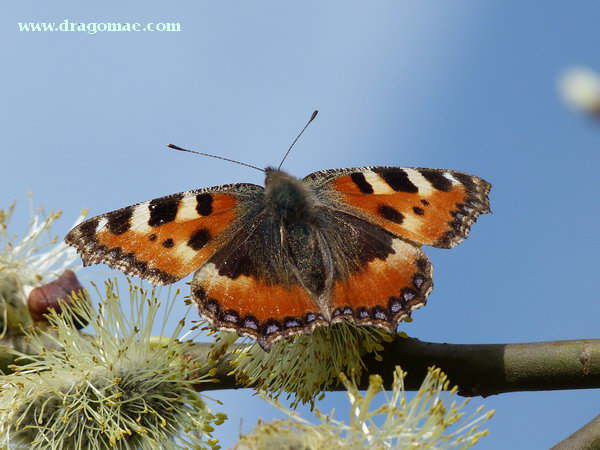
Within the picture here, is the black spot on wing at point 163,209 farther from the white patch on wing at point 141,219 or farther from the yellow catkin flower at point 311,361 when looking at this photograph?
the yellow catkin flower at point 311,361

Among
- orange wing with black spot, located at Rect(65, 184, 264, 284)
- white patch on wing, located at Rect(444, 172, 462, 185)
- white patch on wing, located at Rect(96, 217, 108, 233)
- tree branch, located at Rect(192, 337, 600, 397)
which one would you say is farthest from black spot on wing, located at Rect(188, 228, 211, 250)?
white patch on wing, located at Rect(444, 172, 462, 185)

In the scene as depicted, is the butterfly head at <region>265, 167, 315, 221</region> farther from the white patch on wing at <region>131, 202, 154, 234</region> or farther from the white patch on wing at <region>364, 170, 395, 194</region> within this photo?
the white patch on wing at <region>131, 202, 154, 234</region>

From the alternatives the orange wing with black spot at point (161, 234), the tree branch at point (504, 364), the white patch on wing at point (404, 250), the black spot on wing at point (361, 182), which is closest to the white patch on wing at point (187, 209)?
the orange wing with black spot at point (161, 234)

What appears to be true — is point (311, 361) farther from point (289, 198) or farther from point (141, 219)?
point (141, 219)

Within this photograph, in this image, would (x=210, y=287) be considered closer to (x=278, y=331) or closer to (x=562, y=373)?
(x=278, y=331)

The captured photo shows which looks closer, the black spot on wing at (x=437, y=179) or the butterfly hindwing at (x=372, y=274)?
the butterfly hindwing at (x=372, y=274)

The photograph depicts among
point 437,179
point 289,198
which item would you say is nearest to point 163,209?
point 289,198
